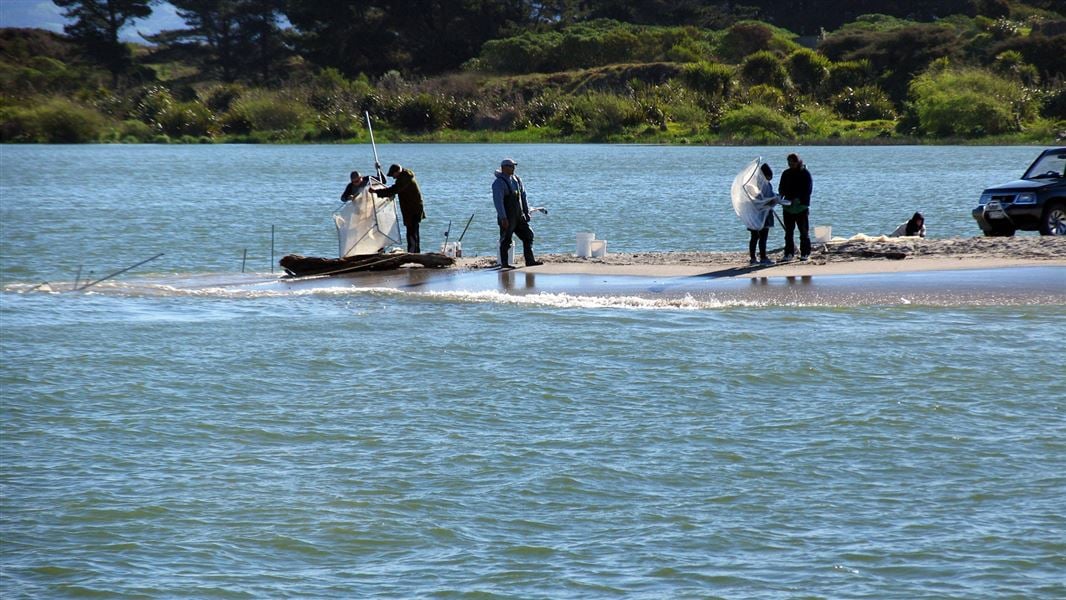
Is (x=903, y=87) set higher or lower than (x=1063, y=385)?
higher

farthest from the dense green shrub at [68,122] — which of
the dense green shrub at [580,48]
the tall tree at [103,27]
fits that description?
the dense green shrub at [580,48]

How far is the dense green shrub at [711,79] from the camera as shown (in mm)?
89250

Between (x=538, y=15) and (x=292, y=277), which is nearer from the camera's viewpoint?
(x=292, y=277)

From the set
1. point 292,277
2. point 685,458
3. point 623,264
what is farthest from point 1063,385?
point 292,277

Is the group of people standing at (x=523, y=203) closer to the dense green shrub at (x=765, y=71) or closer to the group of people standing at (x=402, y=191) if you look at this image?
the group of people standing at (x=402, y=191)

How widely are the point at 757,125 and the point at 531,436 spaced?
238 feet

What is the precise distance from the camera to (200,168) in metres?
72.2

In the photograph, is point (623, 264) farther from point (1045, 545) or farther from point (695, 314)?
point (1045, 545)

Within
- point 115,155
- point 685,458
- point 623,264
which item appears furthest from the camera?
point 115,155

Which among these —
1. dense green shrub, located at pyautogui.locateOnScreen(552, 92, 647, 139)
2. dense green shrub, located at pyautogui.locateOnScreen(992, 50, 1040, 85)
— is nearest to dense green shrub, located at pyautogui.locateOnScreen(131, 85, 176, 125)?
dense green shrub, located at pyautogui.locateOnScreen(552, 92, 647, 139)

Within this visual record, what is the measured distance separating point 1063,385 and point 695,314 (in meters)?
5.34

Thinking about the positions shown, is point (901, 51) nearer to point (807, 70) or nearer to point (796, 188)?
point (807, 70)

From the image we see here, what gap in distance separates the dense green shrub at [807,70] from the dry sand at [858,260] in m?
67.2

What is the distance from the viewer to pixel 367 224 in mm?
22953
